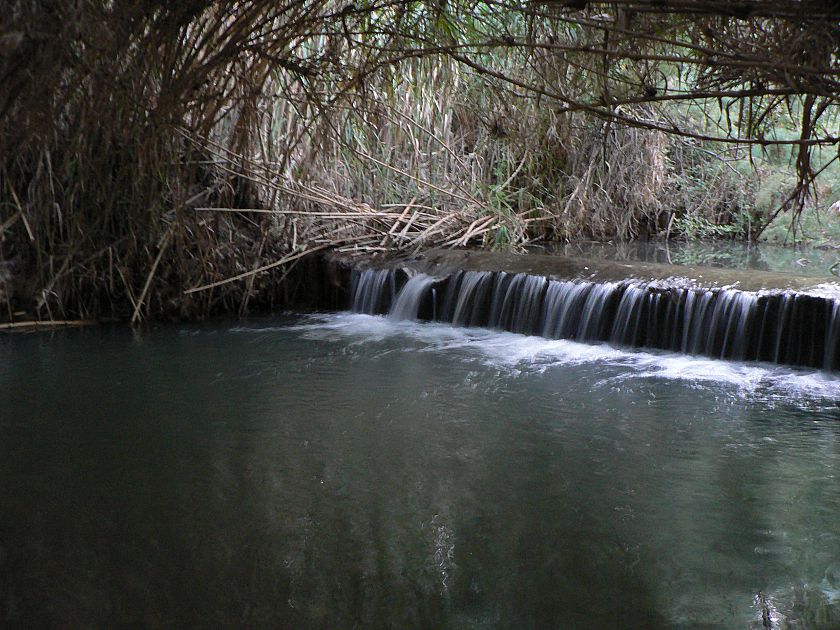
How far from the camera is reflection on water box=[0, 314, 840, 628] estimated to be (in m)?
3.40

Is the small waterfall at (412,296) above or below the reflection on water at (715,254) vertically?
below

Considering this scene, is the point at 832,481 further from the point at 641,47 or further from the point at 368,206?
the point at 368,206

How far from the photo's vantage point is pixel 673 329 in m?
7.27

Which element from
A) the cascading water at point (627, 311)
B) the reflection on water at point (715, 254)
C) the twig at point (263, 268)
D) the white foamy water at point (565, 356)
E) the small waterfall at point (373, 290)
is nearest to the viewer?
the white foamy water at point (565, 356)

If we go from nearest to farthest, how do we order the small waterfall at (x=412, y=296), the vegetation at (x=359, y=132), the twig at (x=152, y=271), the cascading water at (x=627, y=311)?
the vegetation at (x=359, y=132), the cascading water at (x=627, y=311), the twig at (x=152, y=271), the small waterfall at (x=412, y=296)

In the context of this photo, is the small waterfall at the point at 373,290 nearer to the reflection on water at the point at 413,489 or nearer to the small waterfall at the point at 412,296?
the small waterfall at the point at 412,296

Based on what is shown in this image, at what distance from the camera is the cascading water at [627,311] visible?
6.81m

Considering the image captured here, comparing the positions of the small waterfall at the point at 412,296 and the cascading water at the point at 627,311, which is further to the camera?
the small waterfall at the point at 412,296

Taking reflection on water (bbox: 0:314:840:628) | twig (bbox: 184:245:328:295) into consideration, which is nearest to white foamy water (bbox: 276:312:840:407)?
reflection on water (bbox: 0:314:840:628)

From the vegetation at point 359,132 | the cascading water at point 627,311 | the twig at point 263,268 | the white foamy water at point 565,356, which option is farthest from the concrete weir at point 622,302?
the vegetation at point 359,132

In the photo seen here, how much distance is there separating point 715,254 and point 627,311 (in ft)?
11.3

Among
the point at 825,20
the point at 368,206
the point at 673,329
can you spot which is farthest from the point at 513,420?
the point at 368,206

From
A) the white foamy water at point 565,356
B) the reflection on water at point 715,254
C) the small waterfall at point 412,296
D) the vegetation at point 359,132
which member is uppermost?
the vegetation at point 359,132

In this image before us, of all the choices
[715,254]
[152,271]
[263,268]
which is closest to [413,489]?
[152,271]
